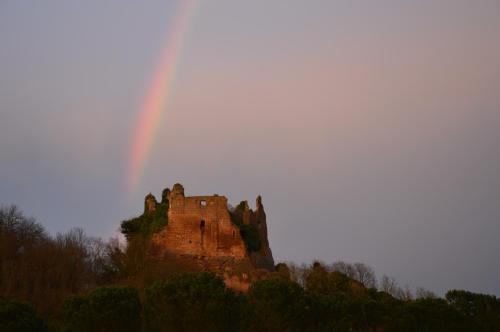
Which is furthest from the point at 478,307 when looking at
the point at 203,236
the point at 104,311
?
the point at 203,236

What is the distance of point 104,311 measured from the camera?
2692 cm

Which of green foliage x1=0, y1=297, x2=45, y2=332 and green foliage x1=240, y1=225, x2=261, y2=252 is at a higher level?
green foliage x1=240, y1=225, x2=261, y2=252

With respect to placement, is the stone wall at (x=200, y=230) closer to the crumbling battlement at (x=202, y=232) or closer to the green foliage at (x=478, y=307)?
the crumbling battlement at (x=202, y=232)

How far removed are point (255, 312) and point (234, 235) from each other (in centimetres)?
2227

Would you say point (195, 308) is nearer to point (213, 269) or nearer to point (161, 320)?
point (161, 320)

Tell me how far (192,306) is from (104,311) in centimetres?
341

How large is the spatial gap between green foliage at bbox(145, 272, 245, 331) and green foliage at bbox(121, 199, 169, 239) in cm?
2411

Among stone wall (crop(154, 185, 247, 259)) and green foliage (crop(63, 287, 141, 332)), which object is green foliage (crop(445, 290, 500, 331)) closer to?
green foliage (crop(63, 287, 141, 332))

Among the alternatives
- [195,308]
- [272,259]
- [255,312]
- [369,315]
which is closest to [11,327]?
[195,308]

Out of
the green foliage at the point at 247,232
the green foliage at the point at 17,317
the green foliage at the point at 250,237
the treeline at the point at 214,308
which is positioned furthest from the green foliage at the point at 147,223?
the green foliage at the point at 17,317

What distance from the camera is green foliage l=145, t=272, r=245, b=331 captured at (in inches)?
1085

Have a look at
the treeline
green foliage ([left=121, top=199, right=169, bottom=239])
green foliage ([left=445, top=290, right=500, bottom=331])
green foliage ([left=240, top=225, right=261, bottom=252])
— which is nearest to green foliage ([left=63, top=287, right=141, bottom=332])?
the treeline

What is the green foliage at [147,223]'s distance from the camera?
5303cm

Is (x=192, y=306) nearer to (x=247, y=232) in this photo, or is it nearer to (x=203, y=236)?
(x=203, y=236)
